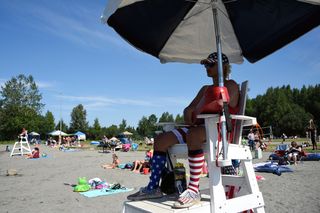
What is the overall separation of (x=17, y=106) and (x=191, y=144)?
79.7m

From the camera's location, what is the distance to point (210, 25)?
4246mm

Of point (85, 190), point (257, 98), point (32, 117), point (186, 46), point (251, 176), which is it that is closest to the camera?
point (251, 176)

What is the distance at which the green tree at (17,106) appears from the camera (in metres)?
72.6

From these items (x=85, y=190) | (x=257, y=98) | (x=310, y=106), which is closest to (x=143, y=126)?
(x=257, y=98)

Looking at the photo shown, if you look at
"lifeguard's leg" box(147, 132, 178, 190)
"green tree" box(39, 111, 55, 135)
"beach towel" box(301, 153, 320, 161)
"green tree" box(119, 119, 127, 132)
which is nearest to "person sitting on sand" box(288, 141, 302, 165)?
"beach towel" box(301, 153, 320, 161)

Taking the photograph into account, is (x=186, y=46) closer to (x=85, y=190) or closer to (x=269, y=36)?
(x=269, y=36)

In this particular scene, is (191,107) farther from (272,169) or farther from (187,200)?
(272,169)

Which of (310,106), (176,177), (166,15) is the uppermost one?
(310,106)

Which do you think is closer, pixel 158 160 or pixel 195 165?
pixel 195 165

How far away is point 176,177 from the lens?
10.9ft

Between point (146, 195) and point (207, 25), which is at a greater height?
point (207, 25)

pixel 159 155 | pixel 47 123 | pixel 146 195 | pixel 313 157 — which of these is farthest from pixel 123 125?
pixel 146 195

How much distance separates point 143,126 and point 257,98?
42305 mm

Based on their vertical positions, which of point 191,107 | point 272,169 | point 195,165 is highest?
point 191,107
